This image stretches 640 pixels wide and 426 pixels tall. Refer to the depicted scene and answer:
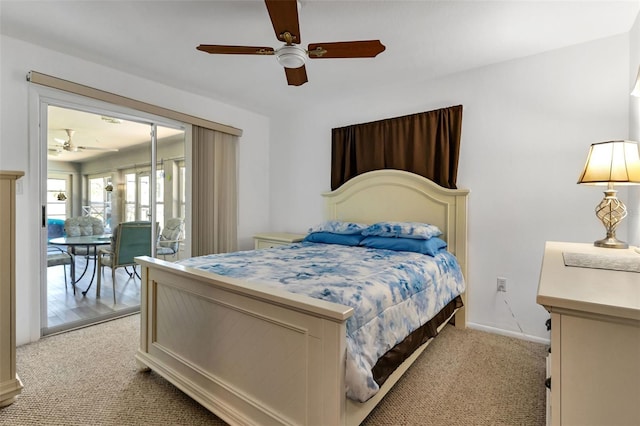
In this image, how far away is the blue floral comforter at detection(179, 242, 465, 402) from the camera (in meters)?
1.31

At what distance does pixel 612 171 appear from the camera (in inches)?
68.6

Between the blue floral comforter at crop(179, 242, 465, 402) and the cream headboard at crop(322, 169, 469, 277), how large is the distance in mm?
302

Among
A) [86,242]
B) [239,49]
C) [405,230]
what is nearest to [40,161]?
[86,242]

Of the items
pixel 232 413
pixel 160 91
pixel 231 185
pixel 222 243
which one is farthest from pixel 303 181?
pixel 232 413

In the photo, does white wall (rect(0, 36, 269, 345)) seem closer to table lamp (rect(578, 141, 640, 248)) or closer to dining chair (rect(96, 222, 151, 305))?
dining chair (rect(96, 222, 151, 305))

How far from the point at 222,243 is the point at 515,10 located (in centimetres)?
348

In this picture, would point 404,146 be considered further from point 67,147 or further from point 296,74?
point 67,147

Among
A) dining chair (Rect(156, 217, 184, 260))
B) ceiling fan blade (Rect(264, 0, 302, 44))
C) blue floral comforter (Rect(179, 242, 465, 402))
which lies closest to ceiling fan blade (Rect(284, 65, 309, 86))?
ceiling fan blade (Rect(264, 0, 302, 44))

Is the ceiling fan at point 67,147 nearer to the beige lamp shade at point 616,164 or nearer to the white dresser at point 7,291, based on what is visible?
the white dresser at point 7,291

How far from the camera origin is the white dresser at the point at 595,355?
793 mm

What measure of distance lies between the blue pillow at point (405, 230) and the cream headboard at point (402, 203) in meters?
0.18

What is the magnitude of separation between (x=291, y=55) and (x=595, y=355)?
6.37 ft

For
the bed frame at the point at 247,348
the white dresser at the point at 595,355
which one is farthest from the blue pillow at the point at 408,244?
the white dresser at the point at 595,355

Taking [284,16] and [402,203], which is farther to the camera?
[402,203]
